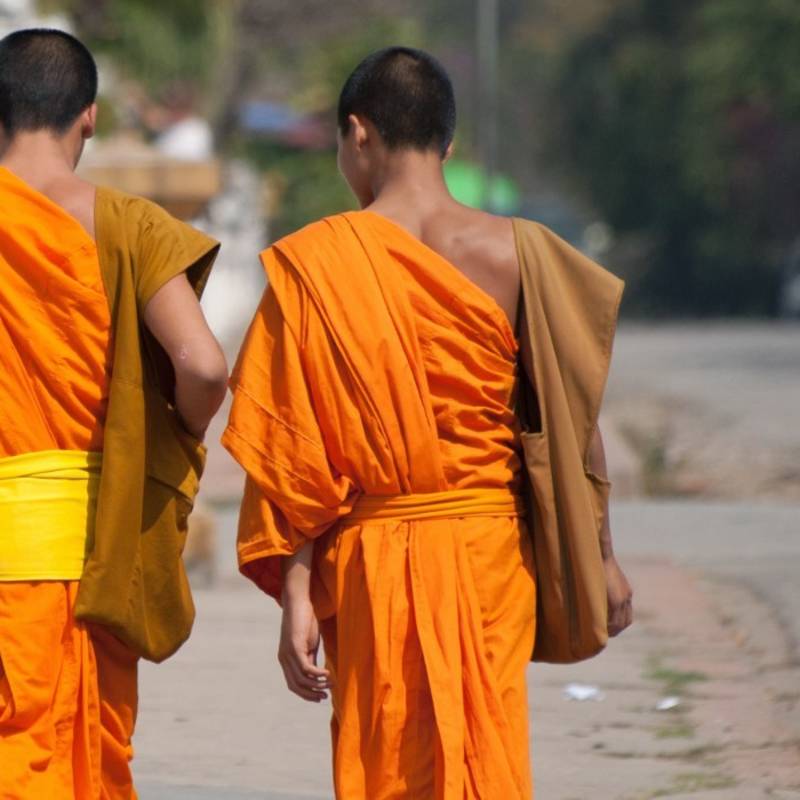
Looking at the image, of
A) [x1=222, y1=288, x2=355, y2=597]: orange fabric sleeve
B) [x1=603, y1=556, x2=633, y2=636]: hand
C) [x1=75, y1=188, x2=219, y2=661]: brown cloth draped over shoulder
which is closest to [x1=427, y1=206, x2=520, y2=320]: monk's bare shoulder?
[x1=222, y1=288, x2=355, y2=597]: orange fabric sleeve

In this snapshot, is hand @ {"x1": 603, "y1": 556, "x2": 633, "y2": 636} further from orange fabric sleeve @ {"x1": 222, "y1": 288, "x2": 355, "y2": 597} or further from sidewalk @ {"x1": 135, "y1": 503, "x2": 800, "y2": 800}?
sidewalk @ {"x1": 135, "y1": 503, "x2": 800, "y2": 800}

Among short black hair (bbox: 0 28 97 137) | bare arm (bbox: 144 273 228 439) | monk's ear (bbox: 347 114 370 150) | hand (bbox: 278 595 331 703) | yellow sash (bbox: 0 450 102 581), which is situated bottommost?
hand (bbox: 278 595 331 703)

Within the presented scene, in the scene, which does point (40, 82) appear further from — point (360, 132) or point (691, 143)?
point (691, 143)

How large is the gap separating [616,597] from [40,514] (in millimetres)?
1146

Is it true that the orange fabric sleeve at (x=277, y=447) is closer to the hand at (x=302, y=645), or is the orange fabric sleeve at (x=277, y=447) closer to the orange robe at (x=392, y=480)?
the orange robe at (x=392, y=480)

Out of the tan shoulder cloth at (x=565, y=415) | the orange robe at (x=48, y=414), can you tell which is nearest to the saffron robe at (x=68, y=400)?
the orange robe at (x=48, y=414)

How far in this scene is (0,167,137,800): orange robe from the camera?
3.70 m

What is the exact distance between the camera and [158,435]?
12.7 feet

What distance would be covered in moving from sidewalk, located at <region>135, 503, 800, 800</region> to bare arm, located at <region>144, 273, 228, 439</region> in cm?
143

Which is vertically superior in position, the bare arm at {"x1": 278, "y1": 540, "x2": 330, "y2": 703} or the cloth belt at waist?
the cloth belt at waist

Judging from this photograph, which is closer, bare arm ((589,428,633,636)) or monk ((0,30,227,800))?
monk ((0,30,227,800))

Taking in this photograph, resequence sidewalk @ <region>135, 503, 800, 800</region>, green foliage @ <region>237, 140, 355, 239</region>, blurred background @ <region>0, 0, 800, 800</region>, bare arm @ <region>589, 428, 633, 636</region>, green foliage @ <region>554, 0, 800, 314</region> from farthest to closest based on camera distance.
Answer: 1. green foliage @ <region>554, 0, 800, 314</region>
2. green foliage @ <region>237, 140, 355, 239</region>
3. blurred background @ <region>0, 0, 800, 800</region>
4. sidewalk @ <region>135, 503, 800, 800</region>
5. bare arm @ <region>589, 428, 633, 636</region>

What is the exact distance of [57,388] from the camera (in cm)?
373

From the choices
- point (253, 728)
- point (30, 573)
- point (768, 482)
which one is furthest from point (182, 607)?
point (768, 482)
